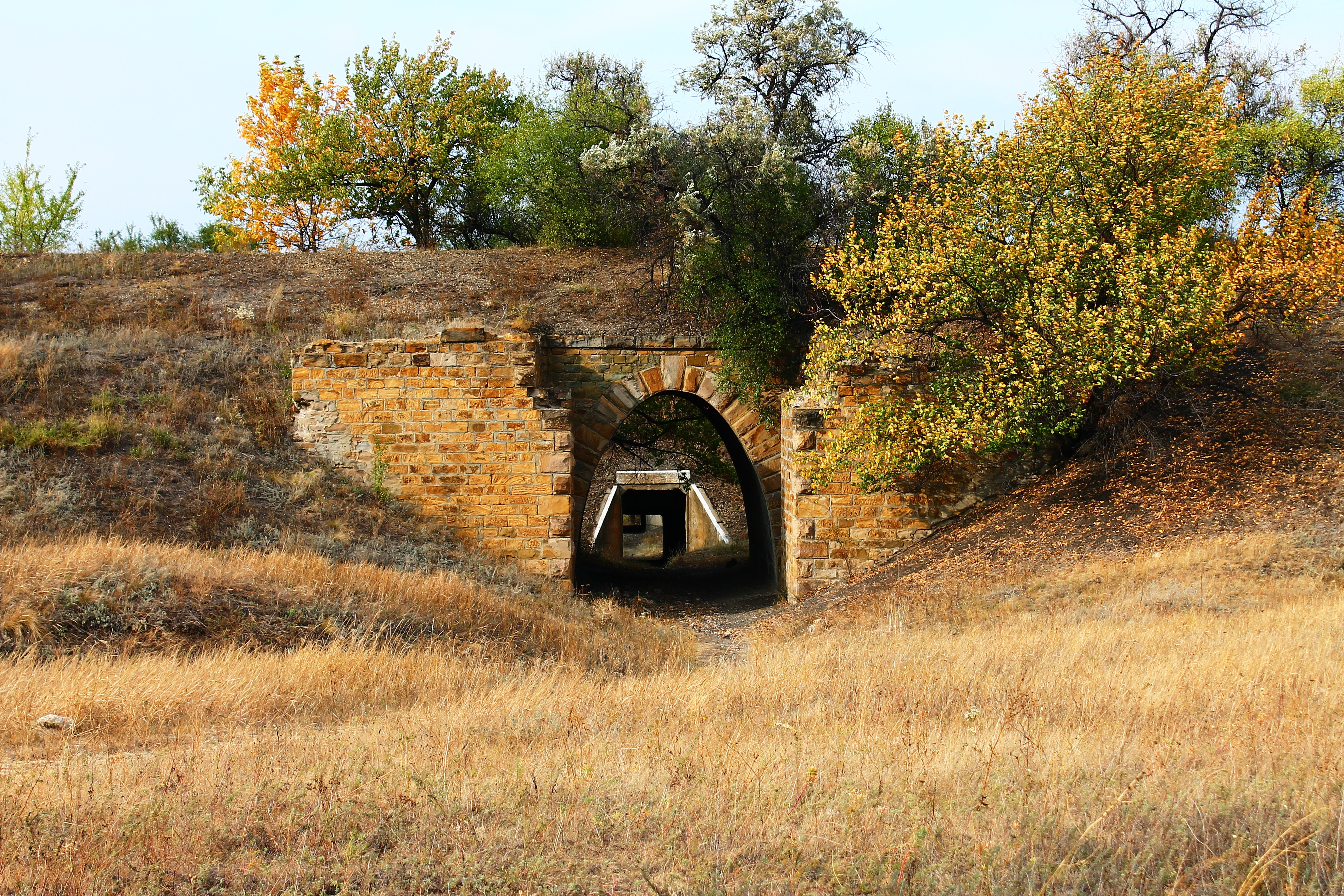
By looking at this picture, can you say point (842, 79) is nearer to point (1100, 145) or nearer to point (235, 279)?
point (1100, 145)

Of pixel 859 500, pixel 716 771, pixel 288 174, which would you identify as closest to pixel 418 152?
pixel 288 174

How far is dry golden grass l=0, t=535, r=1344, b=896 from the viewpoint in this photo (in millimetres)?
3482

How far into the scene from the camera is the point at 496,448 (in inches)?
477

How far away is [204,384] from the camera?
1277cm

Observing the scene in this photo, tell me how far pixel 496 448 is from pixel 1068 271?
22.5ft

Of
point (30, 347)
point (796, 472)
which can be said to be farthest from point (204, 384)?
point (796, 472)

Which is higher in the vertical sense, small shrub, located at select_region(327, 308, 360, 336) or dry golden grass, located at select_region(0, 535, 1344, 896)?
small shrub, located at select_region(327, 308, 360, 336)

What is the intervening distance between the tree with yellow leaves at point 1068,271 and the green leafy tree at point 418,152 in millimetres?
14549

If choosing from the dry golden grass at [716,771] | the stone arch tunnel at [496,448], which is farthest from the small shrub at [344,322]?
the dry golden grass at [716,771]

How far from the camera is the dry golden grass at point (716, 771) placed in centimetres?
348

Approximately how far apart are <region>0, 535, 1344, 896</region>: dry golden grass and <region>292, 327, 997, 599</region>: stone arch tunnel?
4.61m

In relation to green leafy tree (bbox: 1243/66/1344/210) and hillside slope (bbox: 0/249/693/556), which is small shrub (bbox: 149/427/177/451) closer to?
hillside slope (bbox: 0/249/693/556)

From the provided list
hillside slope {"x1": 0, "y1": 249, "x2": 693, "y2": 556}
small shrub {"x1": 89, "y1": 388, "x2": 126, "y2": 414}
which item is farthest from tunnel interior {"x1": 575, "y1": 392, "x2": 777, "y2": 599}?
small shrub {"x1": 89, "y1": 388, "x2": 126, "y2": 414}

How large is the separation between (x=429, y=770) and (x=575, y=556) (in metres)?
8.02
